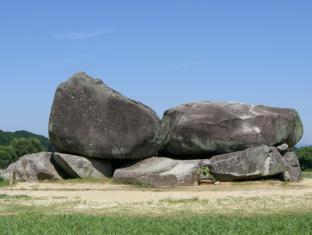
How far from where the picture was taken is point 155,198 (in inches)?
760

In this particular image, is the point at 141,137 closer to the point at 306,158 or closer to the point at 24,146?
the point at 306,158

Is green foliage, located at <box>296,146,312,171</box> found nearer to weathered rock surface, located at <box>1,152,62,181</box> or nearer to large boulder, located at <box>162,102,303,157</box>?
large boulder, located at <box>162,102,303,157</box>

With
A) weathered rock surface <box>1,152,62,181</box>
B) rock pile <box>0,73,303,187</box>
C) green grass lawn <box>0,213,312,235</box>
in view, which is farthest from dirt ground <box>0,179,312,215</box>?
green grass lawn <box>0,213,312,235</box>

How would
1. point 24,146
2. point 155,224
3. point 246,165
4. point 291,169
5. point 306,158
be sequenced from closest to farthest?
point 155,224, point 246,165, point 291,169, point 306,158, point 24,146

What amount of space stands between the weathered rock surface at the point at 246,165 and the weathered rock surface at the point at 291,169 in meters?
0.62

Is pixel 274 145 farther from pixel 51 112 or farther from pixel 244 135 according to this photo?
pixel 51 112

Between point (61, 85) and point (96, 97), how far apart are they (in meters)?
1.92

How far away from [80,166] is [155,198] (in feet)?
24.7

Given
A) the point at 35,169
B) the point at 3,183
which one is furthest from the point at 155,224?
the point at 35,169

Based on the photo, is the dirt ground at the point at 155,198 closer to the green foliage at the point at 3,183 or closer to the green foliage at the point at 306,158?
the green foliage at the point at 3,183

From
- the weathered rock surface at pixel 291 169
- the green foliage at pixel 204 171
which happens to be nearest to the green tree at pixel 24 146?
the weathered rock surface at pixel 291 169

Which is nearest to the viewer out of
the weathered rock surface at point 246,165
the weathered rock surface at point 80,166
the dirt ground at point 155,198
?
the dirt ground at point 155,198

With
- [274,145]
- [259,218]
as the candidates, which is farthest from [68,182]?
[259,218]

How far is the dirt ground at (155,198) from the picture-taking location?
54.2ft
